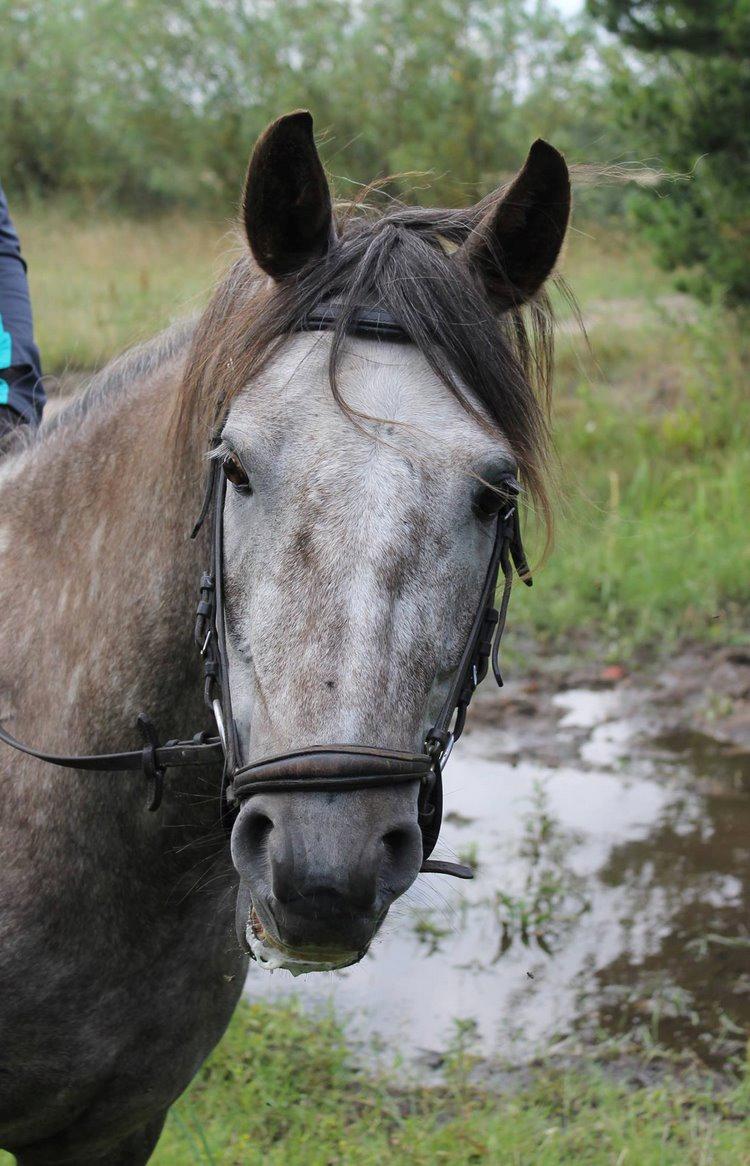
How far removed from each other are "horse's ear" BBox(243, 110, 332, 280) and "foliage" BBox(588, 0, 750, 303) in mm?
7069

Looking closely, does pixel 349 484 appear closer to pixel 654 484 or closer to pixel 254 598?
pixel 254 598

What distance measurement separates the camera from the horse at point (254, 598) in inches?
61.8

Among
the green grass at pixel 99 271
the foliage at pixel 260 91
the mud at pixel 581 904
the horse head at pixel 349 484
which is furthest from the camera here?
the foliage at pixel 260 91

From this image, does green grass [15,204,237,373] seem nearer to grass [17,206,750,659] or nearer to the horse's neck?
grass [17,206,750,659]

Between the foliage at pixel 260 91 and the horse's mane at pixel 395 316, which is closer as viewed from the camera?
the horse's mane at pixel 395 316

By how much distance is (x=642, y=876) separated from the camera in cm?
454

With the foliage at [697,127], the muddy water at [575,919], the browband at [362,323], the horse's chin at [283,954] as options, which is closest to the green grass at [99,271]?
the foliage at [697,127]

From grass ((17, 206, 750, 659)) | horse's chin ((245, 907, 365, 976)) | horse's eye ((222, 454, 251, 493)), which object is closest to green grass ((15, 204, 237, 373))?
grass ((17, 206, 750, 659))

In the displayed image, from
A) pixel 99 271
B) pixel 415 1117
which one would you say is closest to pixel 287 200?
pixel 415 1117

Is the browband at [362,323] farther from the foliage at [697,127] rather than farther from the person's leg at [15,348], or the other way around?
A: the foliage at [697,127]

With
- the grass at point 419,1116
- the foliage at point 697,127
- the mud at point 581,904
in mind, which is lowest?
the mud at point 581,904

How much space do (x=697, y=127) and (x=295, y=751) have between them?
26.7 feet

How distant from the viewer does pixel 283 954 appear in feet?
5.24

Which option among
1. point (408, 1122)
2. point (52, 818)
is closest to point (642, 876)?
point (408, 1122)
